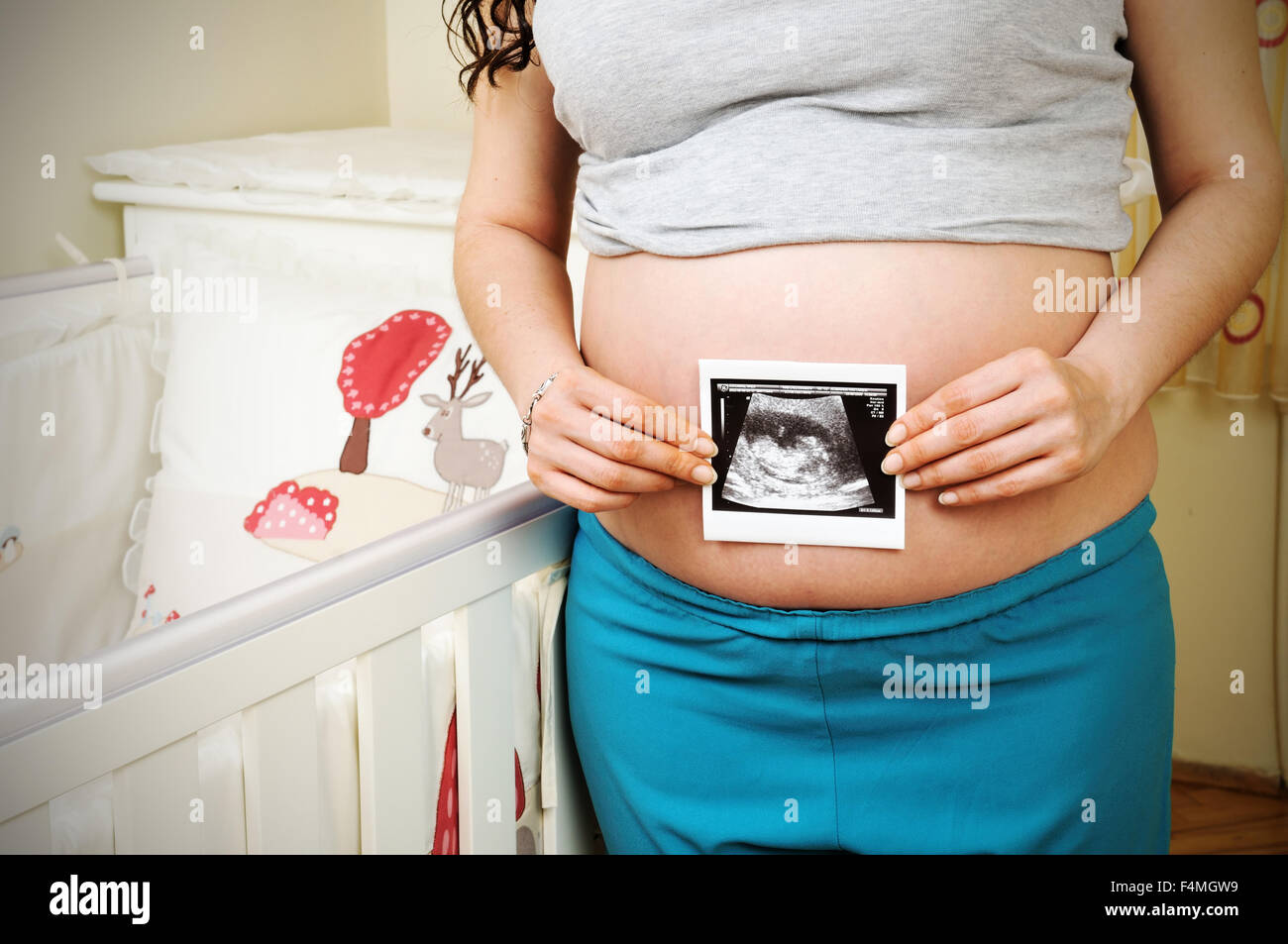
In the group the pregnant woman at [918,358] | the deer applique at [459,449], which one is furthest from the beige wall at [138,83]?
the pregnant woman at [918,358]

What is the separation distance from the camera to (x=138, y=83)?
1922 millimetres

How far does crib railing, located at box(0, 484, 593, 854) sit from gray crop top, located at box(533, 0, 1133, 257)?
286 millimetres

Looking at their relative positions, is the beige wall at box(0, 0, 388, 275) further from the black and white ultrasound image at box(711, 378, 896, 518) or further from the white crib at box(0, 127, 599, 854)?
the black and white ultrasound image at box(711, 378, 896, 518)

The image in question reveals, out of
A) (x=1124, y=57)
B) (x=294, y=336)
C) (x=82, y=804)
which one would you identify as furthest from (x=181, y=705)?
(x=294, y=336)

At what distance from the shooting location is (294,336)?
1743 mm

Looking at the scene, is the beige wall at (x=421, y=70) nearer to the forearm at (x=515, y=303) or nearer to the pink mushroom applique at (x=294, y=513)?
the pink mushroom applique at (x=294, y=513)

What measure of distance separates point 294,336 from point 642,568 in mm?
1168

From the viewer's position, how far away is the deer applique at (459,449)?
1.58 m

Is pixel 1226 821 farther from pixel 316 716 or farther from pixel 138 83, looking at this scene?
pixel 138 83

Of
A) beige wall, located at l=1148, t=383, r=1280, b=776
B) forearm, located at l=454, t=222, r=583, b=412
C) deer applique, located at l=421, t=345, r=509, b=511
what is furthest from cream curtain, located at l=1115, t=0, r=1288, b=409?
forearm, located at l=454, t=222, r=583, b=412

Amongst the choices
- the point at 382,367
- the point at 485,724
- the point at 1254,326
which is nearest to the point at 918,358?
the point at 485,724

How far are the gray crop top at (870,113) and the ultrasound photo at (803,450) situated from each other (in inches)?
3.6

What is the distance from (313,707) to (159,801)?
11 centimetres
